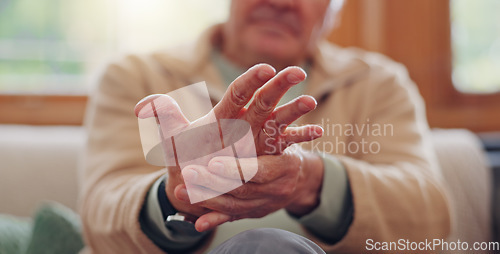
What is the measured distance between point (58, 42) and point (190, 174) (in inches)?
36.6

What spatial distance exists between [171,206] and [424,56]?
0.96 m

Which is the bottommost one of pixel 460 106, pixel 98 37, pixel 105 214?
pixel 460 106

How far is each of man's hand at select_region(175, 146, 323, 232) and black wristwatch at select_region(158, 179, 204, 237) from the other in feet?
0.07

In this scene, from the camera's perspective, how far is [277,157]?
1.24 ft

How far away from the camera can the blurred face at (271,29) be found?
0.54 meters

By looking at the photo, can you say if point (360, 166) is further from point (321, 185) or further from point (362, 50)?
point (362, 50)

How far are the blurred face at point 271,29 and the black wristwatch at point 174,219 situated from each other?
177 millimetres

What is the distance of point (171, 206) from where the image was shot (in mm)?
395

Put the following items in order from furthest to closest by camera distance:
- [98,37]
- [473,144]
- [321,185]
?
[98,37] < [473,144] < [321,185]

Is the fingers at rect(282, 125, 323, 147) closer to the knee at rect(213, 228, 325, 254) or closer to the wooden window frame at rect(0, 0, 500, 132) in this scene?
the knee at rect(213, 228, 325, 254)

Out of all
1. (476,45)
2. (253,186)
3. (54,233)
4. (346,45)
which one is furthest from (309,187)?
(476,45)

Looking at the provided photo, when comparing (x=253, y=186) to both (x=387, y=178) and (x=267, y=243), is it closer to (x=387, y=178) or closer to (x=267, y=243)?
(x=267, y=243)

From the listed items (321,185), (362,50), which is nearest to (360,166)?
(321,185)

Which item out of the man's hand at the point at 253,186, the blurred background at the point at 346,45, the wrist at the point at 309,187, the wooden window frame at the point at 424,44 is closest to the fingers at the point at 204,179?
the man's hand at the point at 253,186
